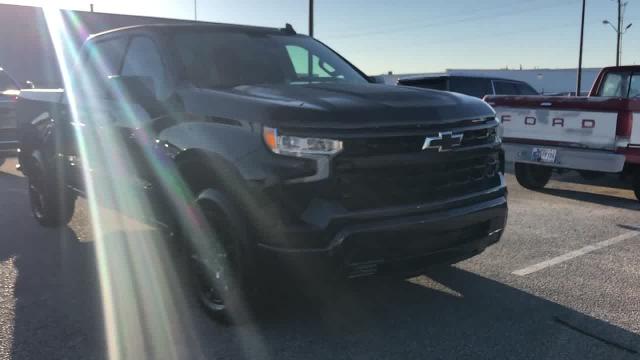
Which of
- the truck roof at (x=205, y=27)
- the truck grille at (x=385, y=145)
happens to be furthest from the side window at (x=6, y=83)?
the truck grille at (x=385, y=145)

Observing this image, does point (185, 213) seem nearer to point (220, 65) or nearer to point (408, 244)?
point (220, 65)

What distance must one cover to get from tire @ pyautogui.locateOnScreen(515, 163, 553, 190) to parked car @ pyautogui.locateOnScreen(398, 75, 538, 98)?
3572mm

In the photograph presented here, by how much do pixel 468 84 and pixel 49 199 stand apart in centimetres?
958

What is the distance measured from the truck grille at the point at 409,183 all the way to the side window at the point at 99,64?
2.60 m

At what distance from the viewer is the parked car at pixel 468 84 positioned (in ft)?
41.9

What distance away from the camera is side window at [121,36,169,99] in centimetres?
415

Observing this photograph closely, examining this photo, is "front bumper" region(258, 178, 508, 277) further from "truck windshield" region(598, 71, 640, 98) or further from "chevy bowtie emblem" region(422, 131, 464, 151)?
"truck windshield" region(598, 71, 640, 98)

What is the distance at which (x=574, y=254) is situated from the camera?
5500mm

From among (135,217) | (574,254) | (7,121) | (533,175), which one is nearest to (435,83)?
(533,175)

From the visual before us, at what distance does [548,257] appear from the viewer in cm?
538

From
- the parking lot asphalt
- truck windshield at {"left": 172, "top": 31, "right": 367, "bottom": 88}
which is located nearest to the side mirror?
truck windshield at {"left": 172, "top": 31, "right": 367, "bottom": 88}

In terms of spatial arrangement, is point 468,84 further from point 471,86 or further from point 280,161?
point 280,161

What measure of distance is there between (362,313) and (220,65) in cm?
204

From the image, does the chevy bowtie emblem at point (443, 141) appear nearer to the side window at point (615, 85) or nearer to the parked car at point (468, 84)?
the side window at point (615, 85)
